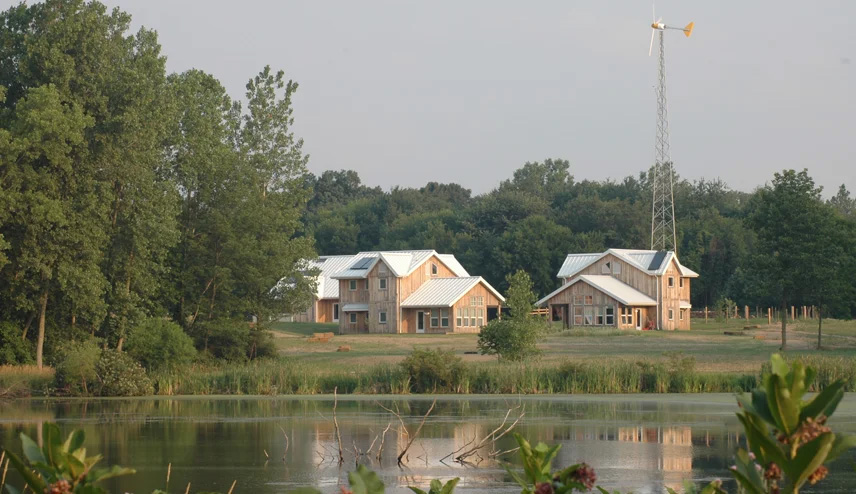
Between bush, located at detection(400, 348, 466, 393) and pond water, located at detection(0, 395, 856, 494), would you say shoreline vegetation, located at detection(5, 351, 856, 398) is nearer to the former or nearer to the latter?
bush, located at detection(400, 348, 466, 393)

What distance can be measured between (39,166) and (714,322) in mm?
56059

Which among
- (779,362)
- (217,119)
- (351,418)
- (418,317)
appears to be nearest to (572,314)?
(418,317)

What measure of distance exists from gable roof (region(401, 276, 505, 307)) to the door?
122 centimetres

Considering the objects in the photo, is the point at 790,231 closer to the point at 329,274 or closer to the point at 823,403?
the point at 329,274

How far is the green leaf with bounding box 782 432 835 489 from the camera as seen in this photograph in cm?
264

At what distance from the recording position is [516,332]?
139ft

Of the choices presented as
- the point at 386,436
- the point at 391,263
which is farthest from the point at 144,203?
the point at 391,263

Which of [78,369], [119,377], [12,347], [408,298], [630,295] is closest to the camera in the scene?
[78,369]

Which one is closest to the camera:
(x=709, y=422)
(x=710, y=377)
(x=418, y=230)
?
(x=709, y=422)

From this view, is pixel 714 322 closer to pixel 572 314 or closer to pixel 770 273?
pixel 572 314

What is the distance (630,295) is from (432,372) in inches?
1602

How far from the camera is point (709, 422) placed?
92.9 ft

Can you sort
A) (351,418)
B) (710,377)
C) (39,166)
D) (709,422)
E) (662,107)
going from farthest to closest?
(662,107), (39,166), (710,377), (351,418), (709,422)

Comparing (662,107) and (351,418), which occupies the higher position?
(662,107)
